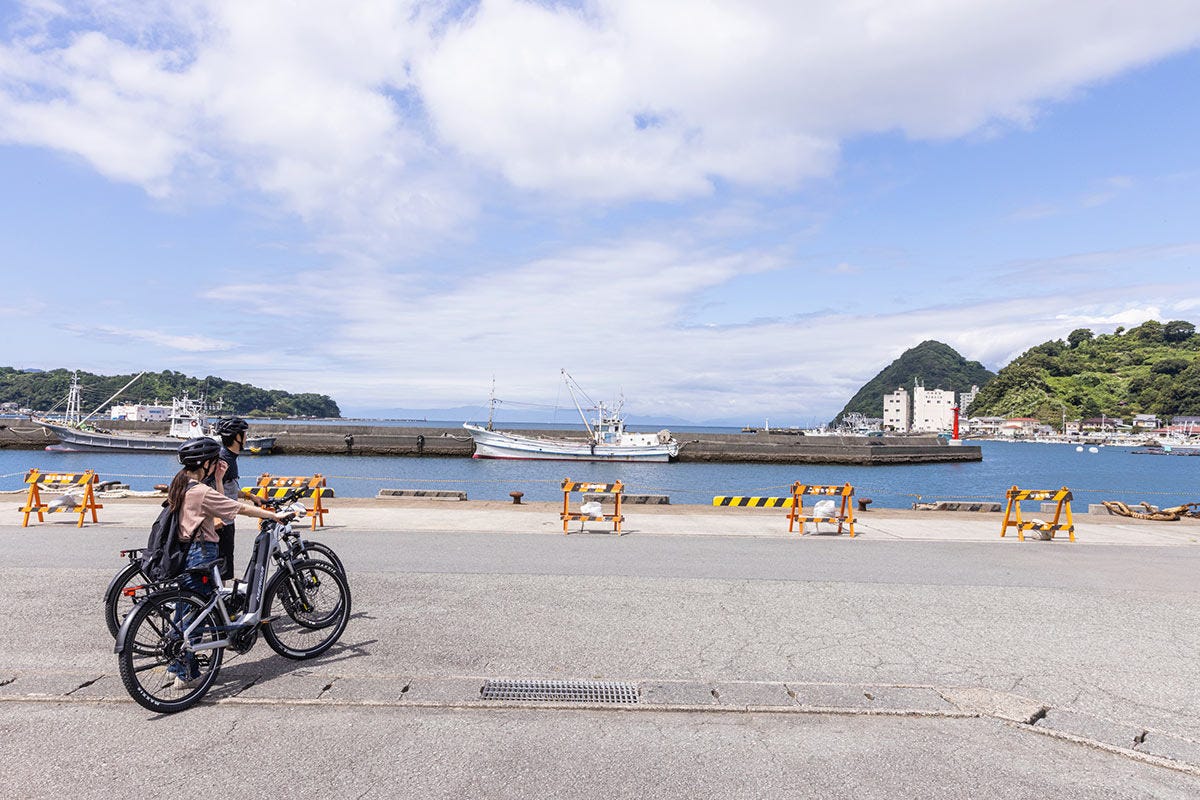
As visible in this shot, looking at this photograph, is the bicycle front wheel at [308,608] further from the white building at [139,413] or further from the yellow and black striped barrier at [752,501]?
the white building at [139,413]

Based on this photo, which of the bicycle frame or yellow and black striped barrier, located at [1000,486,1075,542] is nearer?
the bicycle frame

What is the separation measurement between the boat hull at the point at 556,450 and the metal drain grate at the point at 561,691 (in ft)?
240

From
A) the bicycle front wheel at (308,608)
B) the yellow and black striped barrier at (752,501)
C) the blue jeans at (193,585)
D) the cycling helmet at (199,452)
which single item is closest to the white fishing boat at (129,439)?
the yellow and black striped barrier at (752,501)

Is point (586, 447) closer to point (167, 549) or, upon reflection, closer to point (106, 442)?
point (106, 442)

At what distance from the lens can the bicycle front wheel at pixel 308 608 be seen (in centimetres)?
571

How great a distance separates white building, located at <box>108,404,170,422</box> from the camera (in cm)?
10588

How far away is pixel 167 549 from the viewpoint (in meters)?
5.07

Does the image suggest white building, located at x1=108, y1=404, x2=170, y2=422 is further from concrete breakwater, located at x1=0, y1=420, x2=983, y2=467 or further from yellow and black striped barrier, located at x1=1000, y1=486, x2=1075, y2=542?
yellow and black striped barrier, located at x1=1000, y1=486, x2=1075, y2=542

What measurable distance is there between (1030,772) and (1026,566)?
7.93 meters

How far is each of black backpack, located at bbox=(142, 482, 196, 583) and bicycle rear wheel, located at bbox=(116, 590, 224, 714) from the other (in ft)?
0.87

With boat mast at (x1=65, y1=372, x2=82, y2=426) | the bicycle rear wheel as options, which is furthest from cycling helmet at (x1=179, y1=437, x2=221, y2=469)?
boat mast at (x1=65, y1=372, x2=82, y2=426)

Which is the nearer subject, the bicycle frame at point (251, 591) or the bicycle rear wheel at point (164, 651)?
the bicycle rear wheel at point (164, 651)

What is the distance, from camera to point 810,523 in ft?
50.1

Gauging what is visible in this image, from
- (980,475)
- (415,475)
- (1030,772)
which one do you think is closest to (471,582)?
(1030,772)
